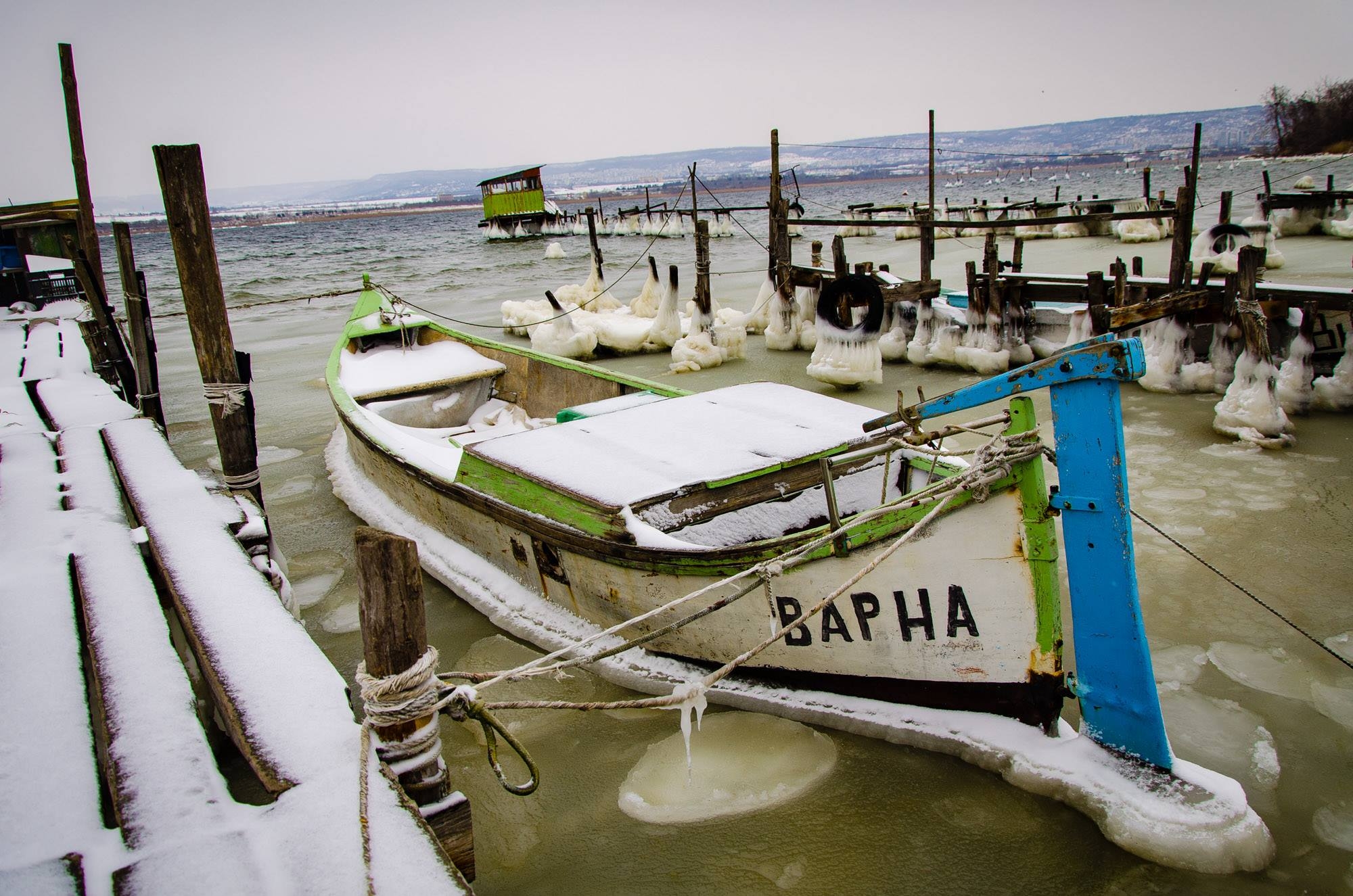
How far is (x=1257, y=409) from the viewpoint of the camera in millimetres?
7430

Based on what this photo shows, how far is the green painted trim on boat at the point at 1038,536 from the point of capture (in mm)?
3328

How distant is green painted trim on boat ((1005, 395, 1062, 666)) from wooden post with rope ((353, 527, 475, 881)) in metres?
2.36

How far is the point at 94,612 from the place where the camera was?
3449 mm

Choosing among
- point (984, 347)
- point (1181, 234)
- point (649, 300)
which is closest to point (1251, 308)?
point (1181, 234)

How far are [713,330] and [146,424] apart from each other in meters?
8.18

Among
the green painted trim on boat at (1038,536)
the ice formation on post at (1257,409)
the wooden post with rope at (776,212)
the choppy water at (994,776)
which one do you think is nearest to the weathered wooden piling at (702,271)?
the wooden post with rope at (776,212)

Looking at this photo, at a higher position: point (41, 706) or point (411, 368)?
point (411, 368)

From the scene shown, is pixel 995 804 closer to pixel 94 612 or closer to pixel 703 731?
pixel 703 731

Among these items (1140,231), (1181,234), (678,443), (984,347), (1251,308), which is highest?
(1140,231)

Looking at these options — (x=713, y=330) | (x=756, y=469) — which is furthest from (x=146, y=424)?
(x=713, y=330)

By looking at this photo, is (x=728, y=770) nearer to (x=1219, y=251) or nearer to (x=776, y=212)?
(x=776, y=212)

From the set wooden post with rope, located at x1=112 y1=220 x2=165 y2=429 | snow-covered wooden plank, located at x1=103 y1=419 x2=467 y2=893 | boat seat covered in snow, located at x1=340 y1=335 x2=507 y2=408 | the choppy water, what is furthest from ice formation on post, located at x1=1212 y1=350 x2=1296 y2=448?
wooden post with rope, located at x1=112 y1=220 x2=165 y2=429

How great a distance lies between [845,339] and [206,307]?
7.58m

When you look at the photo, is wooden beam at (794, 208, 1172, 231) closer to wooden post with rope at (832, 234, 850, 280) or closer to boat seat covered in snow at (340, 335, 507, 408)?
wooden post with rope at (832, 234, 850, 280)
